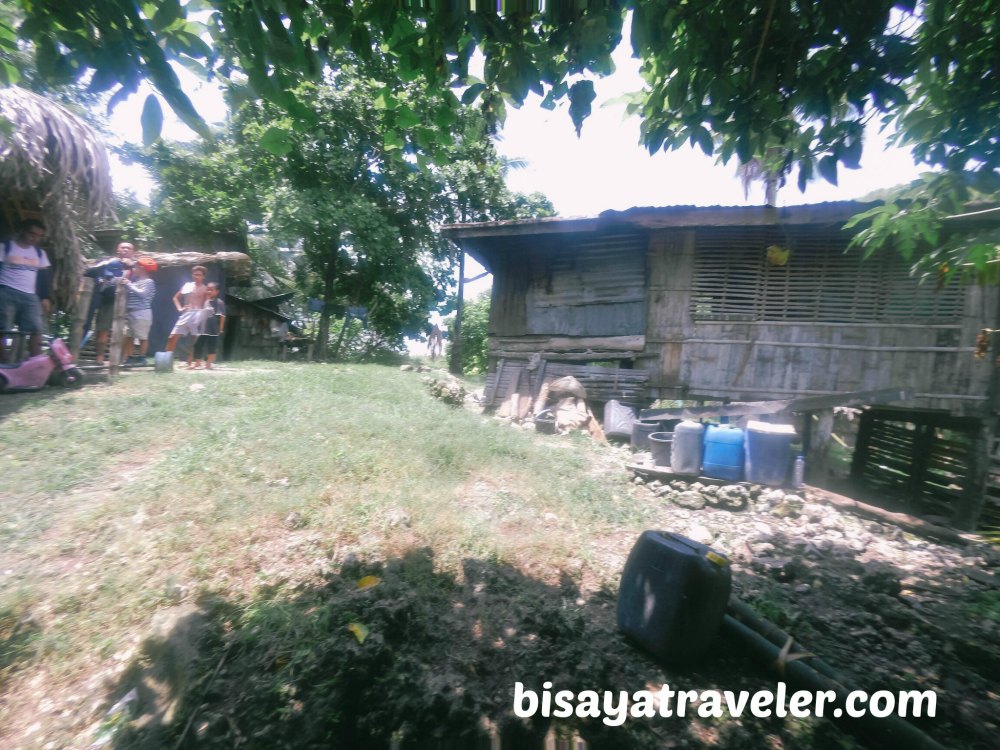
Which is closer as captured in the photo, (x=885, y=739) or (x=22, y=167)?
(x=885, y=739)

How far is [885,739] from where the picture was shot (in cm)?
206

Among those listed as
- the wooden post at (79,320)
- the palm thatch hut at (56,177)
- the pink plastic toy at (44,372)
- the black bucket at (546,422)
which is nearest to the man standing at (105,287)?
the palm thatch hut at (56,177)

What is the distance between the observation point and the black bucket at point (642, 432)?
7219mm

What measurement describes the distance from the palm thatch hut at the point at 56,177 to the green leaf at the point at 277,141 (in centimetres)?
544

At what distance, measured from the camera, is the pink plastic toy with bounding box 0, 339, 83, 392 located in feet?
19.0

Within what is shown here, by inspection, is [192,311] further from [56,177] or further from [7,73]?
[7,73]

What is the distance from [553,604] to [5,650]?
10.5 feet

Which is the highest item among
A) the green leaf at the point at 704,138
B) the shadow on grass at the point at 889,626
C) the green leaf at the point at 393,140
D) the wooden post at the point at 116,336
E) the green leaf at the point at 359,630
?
the green leaf at the point at 393,140

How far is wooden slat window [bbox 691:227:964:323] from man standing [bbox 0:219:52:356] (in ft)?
33.7

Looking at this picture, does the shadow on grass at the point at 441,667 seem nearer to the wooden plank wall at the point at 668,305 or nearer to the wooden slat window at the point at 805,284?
the wooden plank wall at the point at 668,305

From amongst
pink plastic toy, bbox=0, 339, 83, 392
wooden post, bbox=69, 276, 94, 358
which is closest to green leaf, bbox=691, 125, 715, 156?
pink plastic toy, bbox=0, 339, 83, 392

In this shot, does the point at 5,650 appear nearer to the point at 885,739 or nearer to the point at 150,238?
the point at 885,739

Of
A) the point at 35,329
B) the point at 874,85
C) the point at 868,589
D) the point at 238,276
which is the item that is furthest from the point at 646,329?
the point at 238,276

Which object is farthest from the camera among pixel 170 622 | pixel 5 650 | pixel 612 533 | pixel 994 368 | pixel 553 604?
pixel 994 368
